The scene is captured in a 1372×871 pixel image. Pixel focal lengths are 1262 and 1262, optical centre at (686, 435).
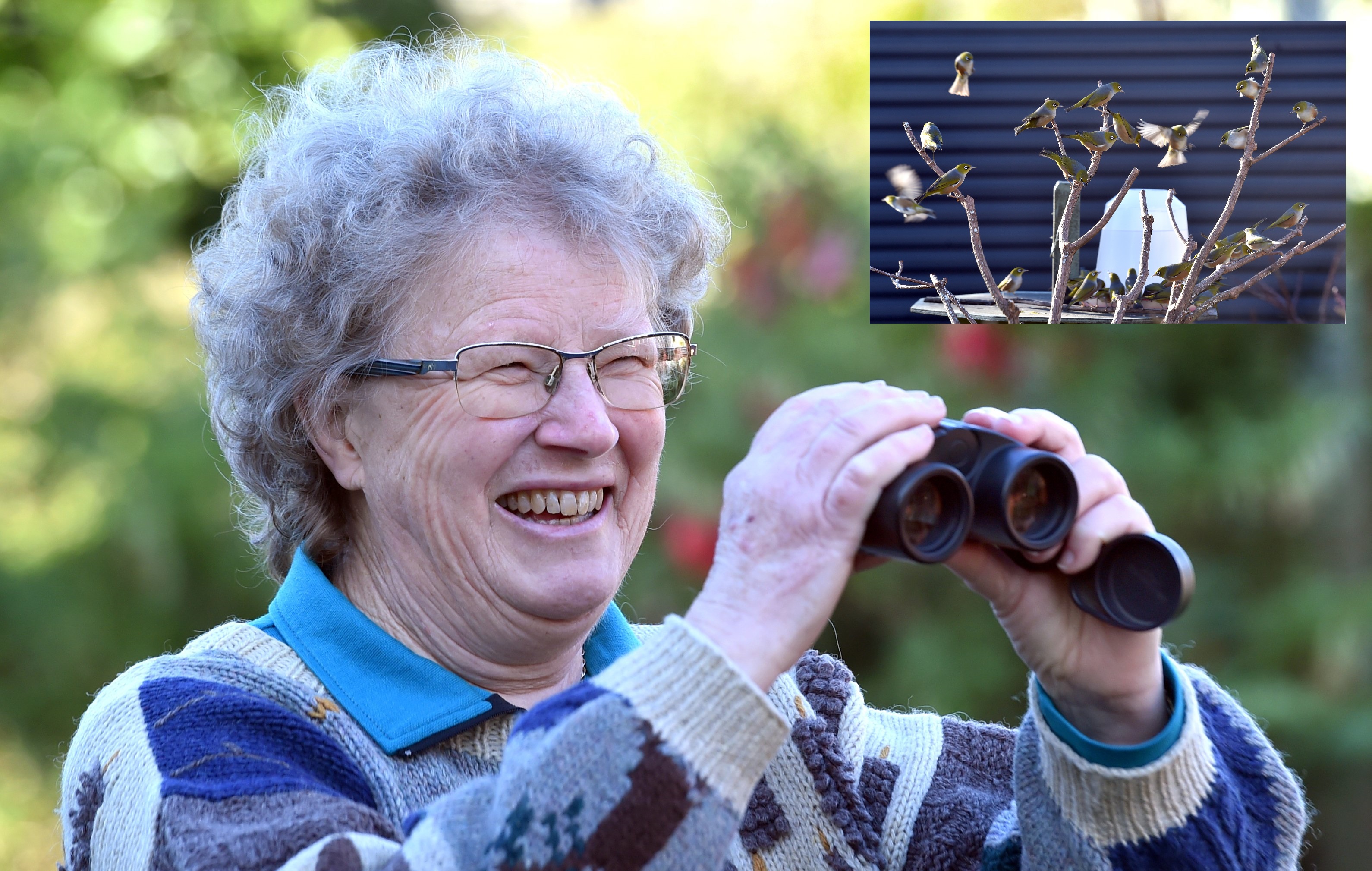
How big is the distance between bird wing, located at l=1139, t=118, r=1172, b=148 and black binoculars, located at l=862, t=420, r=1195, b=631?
61 centimetres

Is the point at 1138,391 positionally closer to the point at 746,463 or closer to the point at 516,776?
the point at 746,463

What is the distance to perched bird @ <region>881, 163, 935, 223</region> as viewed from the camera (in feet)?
5.19

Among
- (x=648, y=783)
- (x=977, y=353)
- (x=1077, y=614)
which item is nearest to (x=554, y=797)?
(x=648, y=783)

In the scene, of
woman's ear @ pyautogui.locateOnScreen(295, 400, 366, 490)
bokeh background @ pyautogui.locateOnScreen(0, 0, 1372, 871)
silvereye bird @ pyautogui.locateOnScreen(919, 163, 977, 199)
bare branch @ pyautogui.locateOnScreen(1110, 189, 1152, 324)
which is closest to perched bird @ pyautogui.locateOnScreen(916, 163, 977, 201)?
silvereye bird @ pyautogui.locateOnScreen(919, 163, 977, 199)

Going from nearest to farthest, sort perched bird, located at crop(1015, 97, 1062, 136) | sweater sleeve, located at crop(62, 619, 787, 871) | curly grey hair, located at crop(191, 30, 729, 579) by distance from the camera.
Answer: sweater sleeve, located at crop(62, 619, 787, 871) < curly grey hair, located at crop(191, 30, 729, 579) < perched bird, located at crop(1015, 97, 1062, 136)

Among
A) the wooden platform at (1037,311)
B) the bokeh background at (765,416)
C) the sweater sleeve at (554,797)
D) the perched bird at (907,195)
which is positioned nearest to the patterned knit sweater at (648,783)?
the sweater sleeve at (554,797)

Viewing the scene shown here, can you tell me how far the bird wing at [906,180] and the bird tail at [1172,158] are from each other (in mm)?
288

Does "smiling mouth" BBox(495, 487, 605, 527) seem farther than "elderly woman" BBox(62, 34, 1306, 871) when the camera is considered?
Yes

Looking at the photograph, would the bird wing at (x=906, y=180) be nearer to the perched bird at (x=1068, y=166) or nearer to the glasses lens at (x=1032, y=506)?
the perched bird at (x=1068, y=166)

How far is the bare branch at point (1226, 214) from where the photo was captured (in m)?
1.52

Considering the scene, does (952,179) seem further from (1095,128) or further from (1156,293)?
(1156,293)

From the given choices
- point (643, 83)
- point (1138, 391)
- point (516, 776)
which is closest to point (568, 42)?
point (643, 83)

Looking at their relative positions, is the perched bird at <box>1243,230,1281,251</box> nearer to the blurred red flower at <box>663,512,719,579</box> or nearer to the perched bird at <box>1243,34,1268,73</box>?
the perched bird at <box>1243,34,1268,73</box>

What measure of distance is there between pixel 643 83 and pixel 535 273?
96.5 inches
